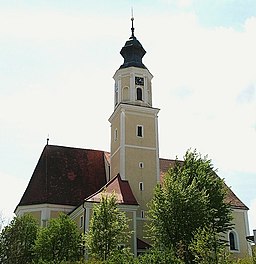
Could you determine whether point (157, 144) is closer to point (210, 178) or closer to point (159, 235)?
point (210, 178)

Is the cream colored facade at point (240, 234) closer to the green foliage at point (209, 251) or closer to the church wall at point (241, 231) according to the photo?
the church wall at point (241, 231)

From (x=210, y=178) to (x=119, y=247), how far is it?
26.0 feet

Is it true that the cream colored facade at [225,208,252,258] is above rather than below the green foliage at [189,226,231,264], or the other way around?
above

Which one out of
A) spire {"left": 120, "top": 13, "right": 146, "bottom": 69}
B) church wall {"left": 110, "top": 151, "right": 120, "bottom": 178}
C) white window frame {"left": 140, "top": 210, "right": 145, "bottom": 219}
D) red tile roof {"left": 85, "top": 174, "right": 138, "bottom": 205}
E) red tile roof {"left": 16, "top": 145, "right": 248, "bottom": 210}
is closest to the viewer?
red tile roof {"left": 85, "top": 174, "right": 138, "bottom": 205}

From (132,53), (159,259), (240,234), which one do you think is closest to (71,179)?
(132,53)

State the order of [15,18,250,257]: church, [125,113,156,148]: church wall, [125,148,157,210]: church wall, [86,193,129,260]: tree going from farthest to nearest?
[125,113,156,148]: church wall, [125,148,157,210]: church wall, [15,18,250,257]: church, [86,193,129,260]: tree

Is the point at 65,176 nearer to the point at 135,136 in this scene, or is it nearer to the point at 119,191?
the point at 119,191

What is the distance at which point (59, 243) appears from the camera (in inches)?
1105

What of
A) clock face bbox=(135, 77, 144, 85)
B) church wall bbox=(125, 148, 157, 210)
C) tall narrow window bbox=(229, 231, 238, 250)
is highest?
clock face bbox=(135, 77, 144, 85)

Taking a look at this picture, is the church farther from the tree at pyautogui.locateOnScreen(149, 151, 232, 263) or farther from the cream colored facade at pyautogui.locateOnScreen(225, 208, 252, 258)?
the tree at pyautogui.locateOnScreen(149, 151, 232, 263)

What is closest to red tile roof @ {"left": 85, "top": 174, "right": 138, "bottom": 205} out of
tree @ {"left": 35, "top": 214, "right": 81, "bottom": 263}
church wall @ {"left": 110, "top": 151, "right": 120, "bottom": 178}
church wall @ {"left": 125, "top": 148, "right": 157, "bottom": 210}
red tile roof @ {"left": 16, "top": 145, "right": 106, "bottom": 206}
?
church wall @ {"left": 125, "top": 148, "right": 157, "bottom": 210}

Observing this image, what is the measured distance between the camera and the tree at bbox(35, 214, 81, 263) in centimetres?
2783

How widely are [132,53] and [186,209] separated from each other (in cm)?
1765

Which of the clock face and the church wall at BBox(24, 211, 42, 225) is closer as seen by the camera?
the church wall at BBox(24, 211, 42, 225)
